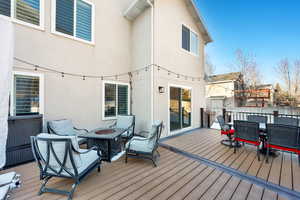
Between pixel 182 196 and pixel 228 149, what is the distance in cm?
289

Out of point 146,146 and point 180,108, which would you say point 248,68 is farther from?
point 146,146

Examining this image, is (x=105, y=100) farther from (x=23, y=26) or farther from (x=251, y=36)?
(x=251, y=36)

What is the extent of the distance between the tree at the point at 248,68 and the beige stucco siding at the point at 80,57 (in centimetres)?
1532

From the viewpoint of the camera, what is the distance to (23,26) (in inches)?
150

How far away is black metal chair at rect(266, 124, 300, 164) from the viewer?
3068 mm

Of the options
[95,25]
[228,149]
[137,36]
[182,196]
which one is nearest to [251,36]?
[137,36]

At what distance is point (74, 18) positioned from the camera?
4.77 metres

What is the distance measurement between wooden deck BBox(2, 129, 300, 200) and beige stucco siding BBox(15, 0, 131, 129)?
195cm

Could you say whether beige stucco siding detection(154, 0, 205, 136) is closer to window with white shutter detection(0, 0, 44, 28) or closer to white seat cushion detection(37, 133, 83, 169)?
white seat cushion detection(37, 133, 83, 169)

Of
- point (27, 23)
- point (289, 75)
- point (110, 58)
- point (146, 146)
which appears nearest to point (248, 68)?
point (289, 75)

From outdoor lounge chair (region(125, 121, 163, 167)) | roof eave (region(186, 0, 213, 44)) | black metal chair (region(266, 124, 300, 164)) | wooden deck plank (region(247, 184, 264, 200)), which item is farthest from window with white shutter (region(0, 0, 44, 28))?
black metal chair (region(266, 124, 300, 164))

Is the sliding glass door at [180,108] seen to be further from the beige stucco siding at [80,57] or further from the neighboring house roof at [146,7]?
the neighboring house roof at [146,7]

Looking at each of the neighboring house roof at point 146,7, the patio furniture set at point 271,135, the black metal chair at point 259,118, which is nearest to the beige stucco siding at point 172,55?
the neighboring house roof at point 146,7

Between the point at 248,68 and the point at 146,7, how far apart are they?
15.7m
